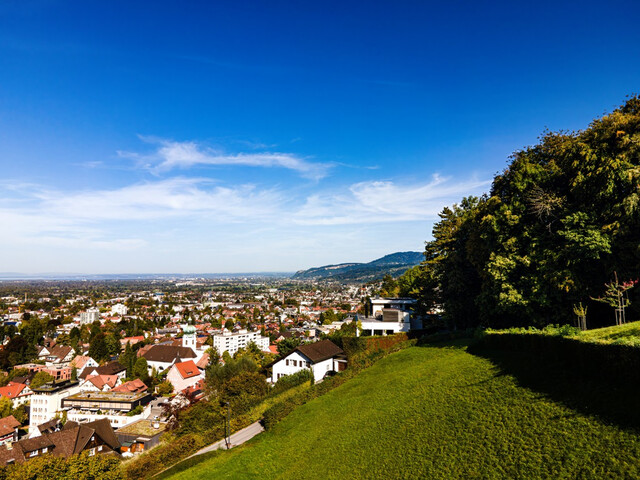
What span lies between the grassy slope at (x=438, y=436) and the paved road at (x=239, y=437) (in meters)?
2.19

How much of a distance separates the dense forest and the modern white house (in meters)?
13.6

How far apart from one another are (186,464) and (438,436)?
16.2m

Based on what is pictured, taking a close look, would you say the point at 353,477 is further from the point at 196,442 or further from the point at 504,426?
the point at 196,442

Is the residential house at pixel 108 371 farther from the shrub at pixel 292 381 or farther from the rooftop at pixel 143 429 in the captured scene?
the shrub at pixel 292 381

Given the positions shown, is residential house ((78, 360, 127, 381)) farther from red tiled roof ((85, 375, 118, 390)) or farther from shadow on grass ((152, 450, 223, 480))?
shadow on grass ((152, 450, 223, 480))

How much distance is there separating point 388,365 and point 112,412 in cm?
4131

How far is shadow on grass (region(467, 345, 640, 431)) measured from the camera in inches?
350

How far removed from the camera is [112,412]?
154 feet

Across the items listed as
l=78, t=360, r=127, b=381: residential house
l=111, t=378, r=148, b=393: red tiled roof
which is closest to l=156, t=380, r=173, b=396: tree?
l=111, t=378, r=148, b=393: red tiled roof

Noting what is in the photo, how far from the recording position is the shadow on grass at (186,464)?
2027cm

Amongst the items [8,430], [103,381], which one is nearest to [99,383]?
[103,381]

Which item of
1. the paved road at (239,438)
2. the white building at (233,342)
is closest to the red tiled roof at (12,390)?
the white building at (233,342)

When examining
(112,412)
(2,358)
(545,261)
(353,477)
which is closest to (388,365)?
(545,261)

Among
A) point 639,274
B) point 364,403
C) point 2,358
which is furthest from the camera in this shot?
point 2,358
